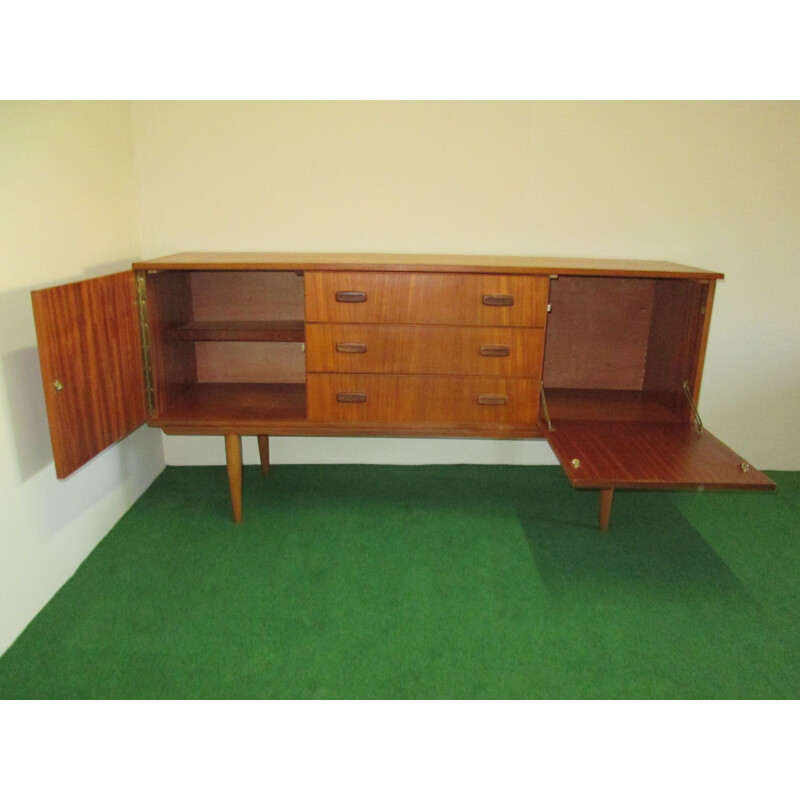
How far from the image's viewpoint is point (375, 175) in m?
2.66

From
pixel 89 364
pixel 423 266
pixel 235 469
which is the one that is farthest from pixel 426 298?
pixel 89 364

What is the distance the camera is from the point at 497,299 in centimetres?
220

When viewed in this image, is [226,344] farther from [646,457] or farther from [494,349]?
[646,457]

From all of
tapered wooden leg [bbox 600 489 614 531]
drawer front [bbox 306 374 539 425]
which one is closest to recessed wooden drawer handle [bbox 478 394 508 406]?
drawer front [bbox 306 374 539 425]

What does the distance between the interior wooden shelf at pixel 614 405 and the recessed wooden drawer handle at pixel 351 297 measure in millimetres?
878

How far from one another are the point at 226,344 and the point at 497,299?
1296 millimetres

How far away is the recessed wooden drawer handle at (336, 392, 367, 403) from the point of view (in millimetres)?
2297

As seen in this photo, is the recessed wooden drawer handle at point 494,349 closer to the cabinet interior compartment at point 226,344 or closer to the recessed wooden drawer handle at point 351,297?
the recessed wooden drawer handle at point 351,297

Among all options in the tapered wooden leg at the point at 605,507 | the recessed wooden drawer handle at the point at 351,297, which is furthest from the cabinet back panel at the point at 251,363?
the tapered wooden leg at the point at 605,507

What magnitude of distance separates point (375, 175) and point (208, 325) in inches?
38.2

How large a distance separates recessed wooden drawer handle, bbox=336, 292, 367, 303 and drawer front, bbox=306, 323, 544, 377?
0.30ft

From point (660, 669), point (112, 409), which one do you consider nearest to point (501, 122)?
point (112, 409)

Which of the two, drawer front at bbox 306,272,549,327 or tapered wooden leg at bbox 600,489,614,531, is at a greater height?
drawer front at bbox 306,272,549,327

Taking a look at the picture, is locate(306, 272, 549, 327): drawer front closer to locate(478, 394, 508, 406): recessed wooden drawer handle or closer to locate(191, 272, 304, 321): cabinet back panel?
locate(478, 394, 508, 406): recessed wooden drawer handle
